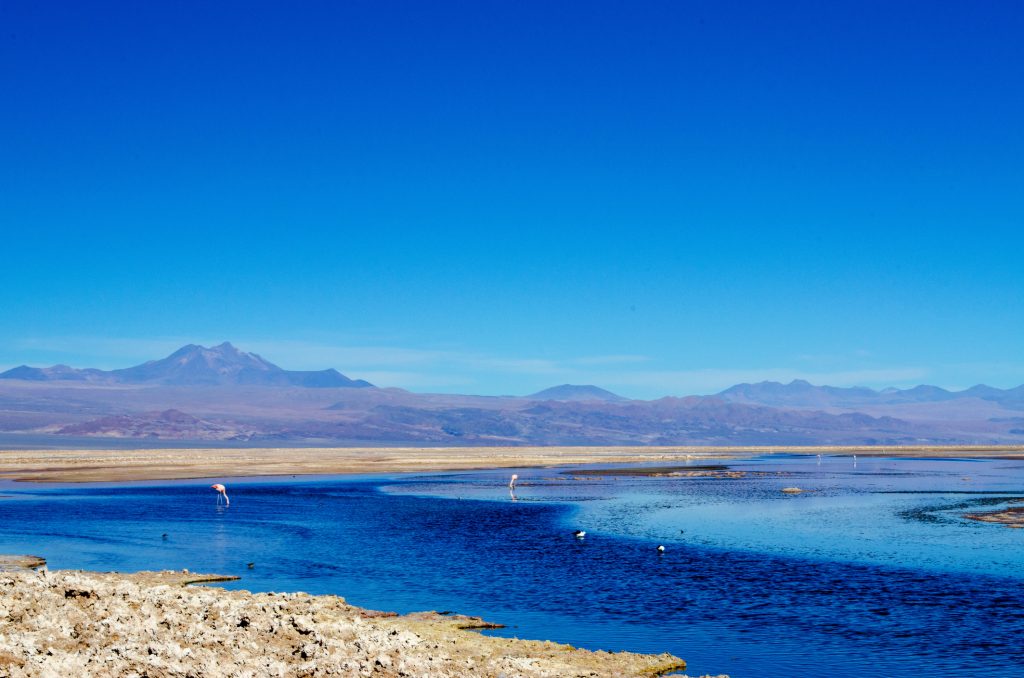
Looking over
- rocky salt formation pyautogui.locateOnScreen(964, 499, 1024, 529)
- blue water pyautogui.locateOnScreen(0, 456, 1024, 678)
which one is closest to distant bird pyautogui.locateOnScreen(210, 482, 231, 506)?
blue water pyautogui.locateOnScreen(0, 456, 1024, 678)

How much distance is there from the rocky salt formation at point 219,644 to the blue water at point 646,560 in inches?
123

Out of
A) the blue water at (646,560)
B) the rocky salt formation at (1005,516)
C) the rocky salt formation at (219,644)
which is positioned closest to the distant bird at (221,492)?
the blue water at (646,560)

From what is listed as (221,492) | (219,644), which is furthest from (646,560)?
(221,492)

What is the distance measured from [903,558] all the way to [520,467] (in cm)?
8369

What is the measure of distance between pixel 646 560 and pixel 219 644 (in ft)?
67.6

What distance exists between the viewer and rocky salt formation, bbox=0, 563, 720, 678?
1847 cm

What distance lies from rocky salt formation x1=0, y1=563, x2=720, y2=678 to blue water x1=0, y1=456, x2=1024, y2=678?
312cm

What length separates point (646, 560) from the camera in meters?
36.7

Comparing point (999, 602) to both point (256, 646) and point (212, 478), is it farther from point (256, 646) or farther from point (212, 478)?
point (212, 478)

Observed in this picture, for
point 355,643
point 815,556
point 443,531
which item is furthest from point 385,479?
point 355,643

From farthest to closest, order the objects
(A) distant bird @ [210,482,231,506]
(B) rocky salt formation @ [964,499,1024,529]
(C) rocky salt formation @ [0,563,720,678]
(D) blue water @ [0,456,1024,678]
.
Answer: (A) distant bird @ [210,482,231,506] → (B) rocky salt formation @ [964,499,1024,529] → (D) blue water @ [0,456,1024,678] → (C) rocky salt formation @ [0,563,720,678]

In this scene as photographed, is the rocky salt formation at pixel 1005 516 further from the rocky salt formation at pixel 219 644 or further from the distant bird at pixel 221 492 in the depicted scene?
the distant bird at pixel 221 492

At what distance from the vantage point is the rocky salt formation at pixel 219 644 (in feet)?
60.6

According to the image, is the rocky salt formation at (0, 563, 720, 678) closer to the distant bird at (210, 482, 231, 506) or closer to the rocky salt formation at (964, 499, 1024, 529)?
the rocky salt formation at (964, 499, 1024, 529)
